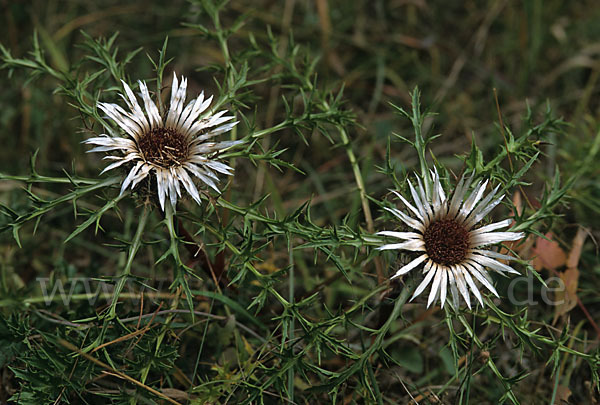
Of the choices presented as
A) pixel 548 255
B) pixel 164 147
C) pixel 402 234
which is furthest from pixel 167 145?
pixel 548 255

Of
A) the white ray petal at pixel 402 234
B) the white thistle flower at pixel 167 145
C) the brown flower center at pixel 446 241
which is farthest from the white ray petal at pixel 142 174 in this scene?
the brown flower center at pixel 446 241

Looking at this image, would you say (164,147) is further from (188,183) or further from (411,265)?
(411,265)

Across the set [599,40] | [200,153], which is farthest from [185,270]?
[599,40]

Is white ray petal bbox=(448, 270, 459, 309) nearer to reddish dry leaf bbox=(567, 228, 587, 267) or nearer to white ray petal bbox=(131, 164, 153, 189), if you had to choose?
reddish dry leaf bbox=(567, 228, 587, 267)

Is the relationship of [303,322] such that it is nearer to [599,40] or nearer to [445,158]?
[445,158]

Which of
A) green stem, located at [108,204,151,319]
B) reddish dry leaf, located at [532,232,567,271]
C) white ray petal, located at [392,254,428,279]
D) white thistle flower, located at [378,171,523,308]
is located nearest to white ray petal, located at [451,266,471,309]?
white thistle flower, located at [378,171,523,308]
